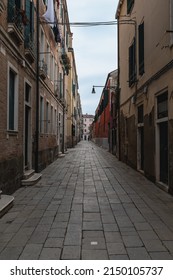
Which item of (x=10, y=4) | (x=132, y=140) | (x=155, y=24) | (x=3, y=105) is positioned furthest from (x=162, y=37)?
(x=132, y=140)

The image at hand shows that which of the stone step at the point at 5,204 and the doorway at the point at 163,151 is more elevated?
the doorway at the point at 163,151

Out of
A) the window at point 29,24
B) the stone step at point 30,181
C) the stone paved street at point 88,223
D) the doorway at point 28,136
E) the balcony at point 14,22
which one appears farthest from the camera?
the doorway at point 28,136

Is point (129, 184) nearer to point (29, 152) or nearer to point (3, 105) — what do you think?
point (29, 152)

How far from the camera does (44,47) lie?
14.8 metres

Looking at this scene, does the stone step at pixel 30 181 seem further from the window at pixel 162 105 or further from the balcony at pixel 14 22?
the window at pixel 162 105

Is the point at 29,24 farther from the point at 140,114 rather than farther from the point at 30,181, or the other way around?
the point at 140,114

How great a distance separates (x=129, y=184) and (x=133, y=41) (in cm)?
681

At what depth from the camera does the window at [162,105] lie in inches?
352

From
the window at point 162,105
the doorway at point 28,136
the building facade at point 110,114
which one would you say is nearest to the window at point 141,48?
the window at point 162,105

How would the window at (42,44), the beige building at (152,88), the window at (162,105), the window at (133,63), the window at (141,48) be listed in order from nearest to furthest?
the beige building at (152,88)
the window at (162,105)
the window at (141,48)
the window at (133,63)
the window at (42,44)

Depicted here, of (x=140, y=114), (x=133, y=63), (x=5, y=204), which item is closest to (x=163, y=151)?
(x=140, y=114)

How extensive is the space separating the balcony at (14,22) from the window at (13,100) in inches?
34.3

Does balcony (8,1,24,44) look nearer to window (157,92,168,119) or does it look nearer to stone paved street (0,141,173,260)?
stone paved street (0,141,173,260)

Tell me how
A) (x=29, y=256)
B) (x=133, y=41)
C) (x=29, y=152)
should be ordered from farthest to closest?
(x=133, y=41) → (x=29, y=152) → (x=29, y=256)
